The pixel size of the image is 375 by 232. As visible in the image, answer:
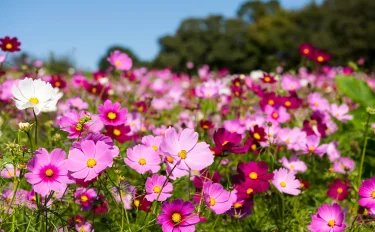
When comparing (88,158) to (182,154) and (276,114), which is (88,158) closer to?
(182,154)

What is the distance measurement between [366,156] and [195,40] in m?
30.2

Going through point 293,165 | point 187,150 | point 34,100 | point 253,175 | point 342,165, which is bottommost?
point 342,165

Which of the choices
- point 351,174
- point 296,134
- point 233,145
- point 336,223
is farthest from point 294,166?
point 233,145

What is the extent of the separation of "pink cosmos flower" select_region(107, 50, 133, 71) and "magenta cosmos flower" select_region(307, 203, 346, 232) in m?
1.53

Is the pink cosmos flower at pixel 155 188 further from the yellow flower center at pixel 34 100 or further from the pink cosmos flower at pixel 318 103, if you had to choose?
the pink cosmos flower at pixel 318 103

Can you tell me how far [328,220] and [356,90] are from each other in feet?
6.28

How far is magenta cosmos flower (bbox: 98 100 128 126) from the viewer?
60.7 inches

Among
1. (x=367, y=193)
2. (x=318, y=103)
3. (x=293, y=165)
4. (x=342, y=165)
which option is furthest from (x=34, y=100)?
(x=318, y=103)

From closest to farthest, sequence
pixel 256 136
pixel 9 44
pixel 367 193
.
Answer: pixel 367 193 → pixel 256 136 → pixel 9 44

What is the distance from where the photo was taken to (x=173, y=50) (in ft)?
109

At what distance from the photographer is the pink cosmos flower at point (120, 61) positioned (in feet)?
8.66

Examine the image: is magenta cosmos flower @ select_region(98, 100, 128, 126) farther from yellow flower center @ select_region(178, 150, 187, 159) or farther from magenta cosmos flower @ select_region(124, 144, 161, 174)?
yellow flower center @ select_region(178, 150, 187, 159)

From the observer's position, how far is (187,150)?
1.30 meters

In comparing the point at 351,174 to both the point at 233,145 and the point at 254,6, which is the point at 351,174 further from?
the point at 254,6
